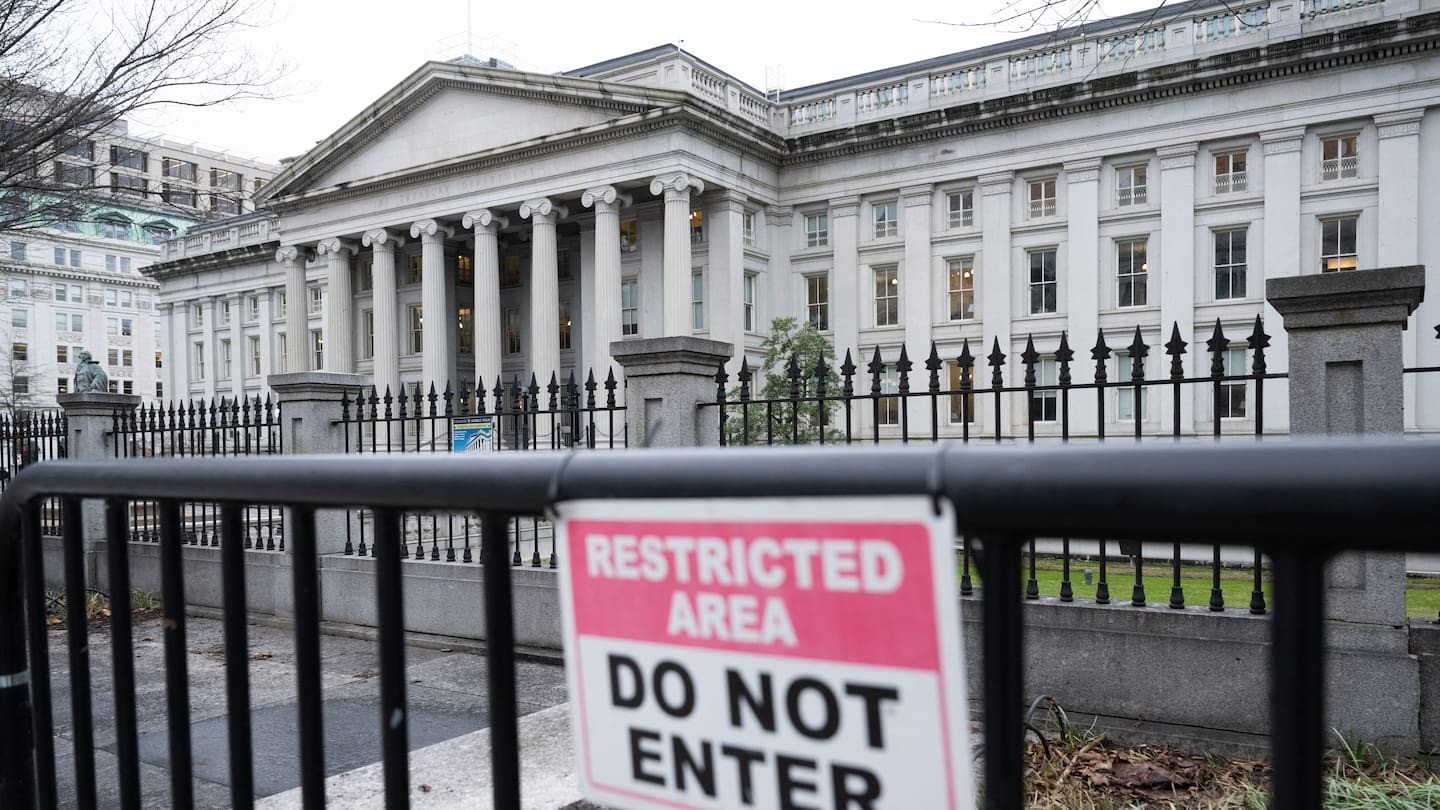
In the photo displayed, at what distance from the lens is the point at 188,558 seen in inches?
440

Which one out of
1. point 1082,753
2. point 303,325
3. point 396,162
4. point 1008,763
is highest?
point 396,162

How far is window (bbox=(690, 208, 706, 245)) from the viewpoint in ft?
140

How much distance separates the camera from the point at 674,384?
814cm

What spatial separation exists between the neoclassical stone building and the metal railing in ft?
104

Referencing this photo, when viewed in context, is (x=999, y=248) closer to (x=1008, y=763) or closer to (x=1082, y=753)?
(x=1082, y=753)

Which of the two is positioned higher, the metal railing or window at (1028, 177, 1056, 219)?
window at (1028, 177, 1056, 219)

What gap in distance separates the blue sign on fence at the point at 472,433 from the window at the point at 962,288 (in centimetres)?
3329

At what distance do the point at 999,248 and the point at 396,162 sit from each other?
28431mm

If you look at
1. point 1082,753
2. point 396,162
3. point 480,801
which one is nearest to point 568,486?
point 480,801

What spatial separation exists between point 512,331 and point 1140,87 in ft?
104

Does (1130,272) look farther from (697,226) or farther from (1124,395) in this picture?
(697,226)

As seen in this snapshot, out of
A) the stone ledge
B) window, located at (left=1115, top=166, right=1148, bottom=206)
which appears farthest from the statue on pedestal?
window, located at (left=1115, top=166, right=1148, bottom=206)

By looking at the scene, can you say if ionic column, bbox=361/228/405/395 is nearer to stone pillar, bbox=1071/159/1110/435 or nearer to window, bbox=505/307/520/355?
window, bbox=505/307/520/355

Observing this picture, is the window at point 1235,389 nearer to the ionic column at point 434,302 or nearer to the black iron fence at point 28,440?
the black iron fence at point 28,440
